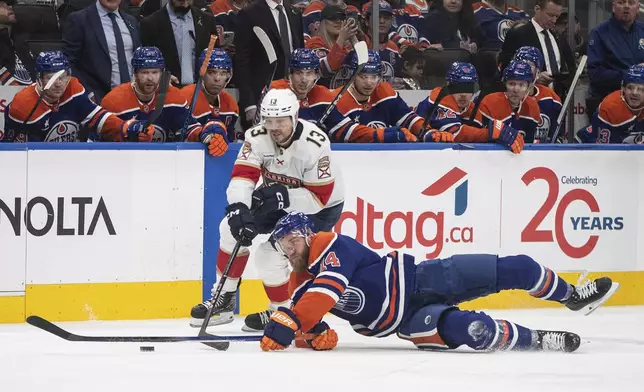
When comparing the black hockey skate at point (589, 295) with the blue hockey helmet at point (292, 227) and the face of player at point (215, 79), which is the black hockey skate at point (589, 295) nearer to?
the blue hockey helmet at point (292, 227)

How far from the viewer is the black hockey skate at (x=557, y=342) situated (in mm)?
5613

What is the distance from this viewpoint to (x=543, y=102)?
8375 mm

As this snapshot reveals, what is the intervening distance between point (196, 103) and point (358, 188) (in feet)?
3.58

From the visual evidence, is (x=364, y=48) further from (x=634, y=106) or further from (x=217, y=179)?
(x=634, y=106)

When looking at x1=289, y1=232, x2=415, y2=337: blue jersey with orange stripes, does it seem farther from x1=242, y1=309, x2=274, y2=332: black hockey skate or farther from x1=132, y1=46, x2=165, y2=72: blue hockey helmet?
x1=132, y1=46, x2=165, y2=72: blue hockey helmet

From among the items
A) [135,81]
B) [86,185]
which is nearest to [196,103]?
[135,81]

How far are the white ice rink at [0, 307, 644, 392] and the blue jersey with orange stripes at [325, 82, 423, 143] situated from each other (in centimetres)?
181

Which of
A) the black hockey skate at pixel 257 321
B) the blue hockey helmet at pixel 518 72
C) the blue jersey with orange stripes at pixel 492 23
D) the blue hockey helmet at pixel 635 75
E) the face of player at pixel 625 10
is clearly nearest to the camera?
the black hockey skate at pixel 257 321

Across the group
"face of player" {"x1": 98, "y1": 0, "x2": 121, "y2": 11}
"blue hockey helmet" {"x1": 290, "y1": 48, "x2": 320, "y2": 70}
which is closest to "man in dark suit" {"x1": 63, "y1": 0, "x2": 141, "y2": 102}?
"face of player" {"x1": 98, "y1": 0, "x2": 121, "y2": 11}

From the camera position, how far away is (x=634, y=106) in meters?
8.20

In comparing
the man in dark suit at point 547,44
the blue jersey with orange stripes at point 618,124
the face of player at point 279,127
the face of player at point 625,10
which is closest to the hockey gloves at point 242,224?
the face of player at point 279,127

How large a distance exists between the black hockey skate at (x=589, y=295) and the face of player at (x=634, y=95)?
2.53 metres

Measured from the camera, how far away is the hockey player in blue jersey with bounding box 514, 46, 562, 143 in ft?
27.2

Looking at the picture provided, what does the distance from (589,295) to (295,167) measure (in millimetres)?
1584
